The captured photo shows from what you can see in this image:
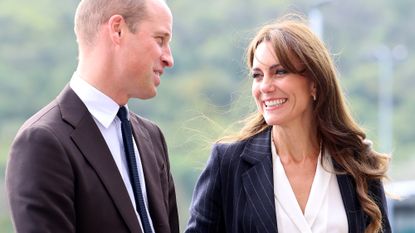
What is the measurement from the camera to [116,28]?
281cm

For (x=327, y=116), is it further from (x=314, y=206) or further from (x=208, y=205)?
(x=208, y=205)

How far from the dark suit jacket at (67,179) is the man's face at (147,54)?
0.61 feet

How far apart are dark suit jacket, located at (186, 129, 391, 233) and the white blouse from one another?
3 centimetres

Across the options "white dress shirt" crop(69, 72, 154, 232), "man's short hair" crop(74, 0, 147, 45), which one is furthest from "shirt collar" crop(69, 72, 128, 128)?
"man's short hair" crop(74, 0, 147, 45)

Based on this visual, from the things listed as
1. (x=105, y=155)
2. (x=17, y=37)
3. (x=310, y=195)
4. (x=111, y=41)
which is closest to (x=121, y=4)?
(x=111, y=41)

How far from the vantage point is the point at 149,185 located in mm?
2979

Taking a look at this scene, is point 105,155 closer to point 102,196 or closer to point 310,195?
point 102,196

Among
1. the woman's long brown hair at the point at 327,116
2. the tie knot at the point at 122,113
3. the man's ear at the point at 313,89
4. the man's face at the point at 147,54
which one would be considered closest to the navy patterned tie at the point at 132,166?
the tie knot at the point at 122,113

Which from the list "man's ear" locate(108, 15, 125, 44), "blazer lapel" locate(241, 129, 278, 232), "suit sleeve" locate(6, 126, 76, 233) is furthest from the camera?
"blazer lapel" locate(241, 129, 278, 232)

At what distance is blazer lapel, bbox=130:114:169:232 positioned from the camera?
9.75 ft

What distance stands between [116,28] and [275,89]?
34.5 inches

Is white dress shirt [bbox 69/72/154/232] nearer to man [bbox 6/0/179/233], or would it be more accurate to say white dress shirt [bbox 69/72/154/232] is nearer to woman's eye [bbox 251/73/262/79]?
man [bbox 6/0/179/233]

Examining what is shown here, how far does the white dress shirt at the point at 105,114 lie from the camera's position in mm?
2834

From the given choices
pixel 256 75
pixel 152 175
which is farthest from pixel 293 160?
pixel 152 175
